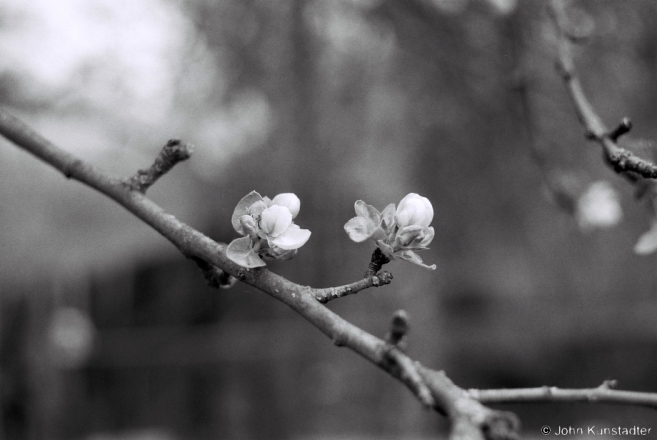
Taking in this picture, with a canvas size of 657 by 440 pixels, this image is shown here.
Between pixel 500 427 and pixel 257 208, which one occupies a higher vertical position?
pixel 257 208

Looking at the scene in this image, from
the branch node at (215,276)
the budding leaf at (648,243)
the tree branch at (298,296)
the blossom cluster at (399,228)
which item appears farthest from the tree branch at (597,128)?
the branch node at (215,276)

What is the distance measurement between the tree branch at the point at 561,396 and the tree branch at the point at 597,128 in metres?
0.29

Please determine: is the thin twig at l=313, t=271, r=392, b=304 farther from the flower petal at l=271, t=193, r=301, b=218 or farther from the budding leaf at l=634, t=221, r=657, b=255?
the budding leaf at l=634, t=221, r=657, b=255

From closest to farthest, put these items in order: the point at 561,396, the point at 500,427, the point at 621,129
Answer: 1. the point at 500,427
2. the point at 561,396
3. the point at 621,129

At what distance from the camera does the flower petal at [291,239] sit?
72cm

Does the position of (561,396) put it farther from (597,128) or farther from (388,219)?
(597,128)

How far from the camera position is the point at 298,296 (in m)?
0.62

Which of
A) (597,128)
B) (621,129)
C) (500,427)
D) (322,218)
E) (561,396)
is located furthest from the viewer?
(322,218)

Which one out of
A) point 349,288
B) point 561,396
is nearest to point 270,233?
point 349,288

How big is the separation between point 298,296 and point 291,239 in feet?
0.41

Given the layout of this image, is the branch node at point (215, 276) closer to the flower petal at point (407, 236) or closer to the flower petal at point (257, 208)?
the flower petal at point (257, 208)

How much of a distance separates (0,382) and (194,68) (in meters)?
4.19

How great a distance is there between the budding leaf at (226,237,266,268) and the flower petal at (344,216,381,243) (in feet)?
0.36

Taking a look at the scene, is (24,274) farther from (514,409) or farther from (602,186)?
(602,186)
